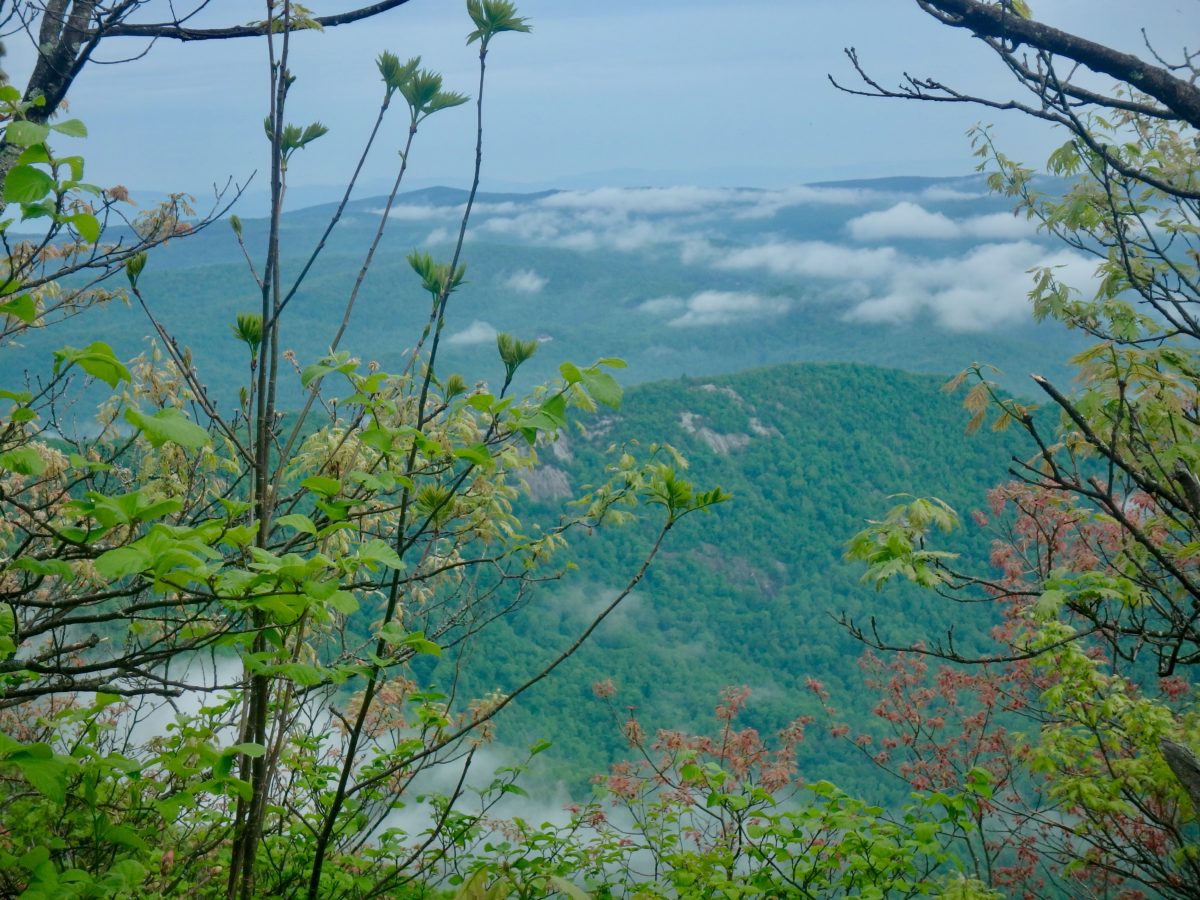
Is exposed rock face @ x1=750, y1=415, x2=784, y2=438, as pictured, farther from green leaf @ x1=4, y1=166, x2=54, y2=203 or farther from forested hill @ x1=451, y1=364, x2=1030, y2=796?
green leaf @ x1=4, y1=166, x2=54, y2=203

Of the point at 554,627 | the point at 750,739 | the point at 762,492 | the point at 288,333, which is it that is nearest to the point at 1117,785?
the point at 750,739

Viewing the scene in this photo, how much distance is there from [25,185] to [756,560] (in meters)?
31.6

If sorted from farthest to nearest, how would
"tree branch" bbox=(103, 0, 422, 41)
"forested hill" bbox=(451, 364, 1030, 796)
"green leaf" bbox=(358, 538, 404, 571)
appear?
"forested hill" bbox=(451, 364, 1030, 796)
"tree branch" bbox=(103, 0, 422, 41)
"green leaf" bbox=(358, 538, 404, 571)

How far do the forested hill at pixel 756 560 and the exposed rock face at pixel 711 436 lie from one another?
9 cm

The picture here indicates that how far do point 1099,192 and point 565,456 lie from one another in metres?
23.9

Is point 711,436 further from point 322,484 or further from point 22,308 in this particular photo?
point 22,308

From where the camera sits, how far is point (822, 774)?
709 inches

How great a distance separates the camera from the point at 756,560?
31.9 meters

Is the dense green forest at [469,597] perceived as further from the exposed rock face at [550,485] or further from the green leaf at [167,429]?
the exposed rock face at [550,485]

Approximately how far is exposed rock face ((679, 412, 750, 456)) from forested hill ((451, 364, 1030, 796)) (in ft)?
0.29

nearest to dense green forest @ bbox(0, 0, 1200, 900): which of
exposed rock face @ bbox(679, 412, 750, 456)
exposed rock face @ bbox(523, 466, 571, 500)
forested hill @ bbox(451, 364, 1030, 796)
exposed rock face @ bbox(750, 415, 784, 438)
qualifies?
forested hill @ bbox(451, 364, 1030, 796)

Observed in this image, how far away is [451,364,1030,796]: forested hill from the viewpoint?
2202 cm

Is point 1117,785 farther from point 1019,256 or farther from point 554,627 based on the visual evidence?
point 1019,256

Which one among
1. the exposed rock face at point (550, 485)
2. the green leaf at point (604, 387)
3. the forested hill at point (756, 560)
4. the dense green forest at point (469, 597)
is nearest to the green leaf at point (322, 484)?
the dense green forest at point (469, 597)
